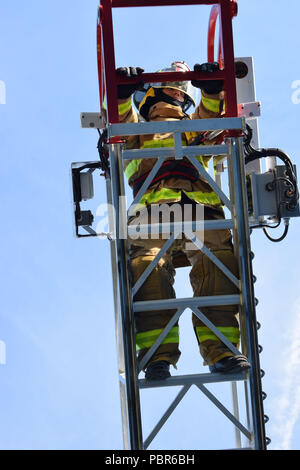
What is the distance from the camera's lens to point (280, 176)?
764 centimetres

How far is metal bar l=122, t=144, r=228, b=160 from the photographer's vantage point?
7266 mm

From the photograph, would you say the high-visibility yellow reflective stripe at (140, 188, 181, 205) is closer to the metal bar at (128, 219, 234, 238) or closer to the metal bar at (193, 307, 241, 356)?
the metal bar at (128, 219, 234, 238)

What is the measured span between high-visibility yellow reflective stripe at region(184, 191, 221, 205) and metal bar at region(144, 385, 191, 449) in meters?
1.56

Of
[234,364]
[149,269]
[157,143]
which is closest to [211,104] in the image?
[157,143]

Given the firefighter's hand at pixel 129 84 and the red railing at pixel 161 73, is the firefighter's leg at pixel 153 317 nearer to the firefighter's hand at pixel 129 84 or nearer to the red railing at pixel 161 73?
the red railing at pixel 161 73

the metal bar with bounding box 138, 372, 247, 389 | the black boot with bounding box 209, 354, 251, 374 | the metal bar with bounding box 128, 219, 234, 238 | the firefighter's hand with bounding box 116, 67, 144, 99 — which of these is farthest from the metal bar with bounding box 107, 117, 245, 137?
the metal bar with bounding box 138, 372, 247, 389

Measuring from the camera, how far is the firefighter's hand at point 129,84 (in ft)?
24.0

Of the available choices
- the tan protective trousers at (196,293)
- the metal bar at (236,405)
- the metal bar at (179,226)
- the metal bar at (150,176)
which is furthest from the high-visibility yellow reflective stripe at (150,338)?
the metal bar at (236,405)

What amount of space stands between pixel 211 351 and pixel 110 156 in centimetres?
177

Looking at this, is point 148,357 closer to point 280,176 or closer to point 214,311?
point 214,311

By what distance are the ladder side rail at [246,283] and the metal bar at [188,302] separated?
0.41 ft

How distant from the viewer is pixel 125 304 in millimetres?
7141

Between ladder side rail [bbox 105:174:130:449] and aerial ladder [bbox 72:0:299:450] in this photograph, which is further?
ladder side rail [bbox 105:174:130:449]

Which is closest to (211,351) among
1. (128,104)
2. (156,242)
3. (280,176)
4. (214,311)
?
(214,311)
